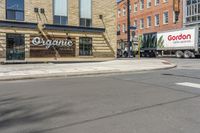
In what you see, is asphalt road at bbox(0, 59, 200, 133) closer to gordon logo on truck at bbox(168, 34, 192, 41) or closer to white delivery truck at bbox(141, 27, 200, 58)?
white delivery truck at bbox(141, 27, 200, 58)

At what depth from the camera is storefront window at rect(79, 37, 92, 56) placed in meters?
28.7

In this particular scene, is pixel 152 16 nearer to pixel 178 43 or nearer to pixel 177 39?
pixel 177 39

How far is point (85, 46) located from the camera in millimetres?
28969

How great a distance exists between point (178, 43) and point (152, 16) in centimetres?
1633

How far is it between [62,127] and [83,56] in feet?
76.9

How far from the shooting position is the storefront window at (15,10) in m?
25.2

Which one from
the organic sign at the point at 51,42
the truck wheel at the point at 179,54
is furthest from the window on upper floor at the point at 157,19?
the organic sign at the point at 51,42

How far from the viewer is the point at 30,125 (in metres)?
5.55

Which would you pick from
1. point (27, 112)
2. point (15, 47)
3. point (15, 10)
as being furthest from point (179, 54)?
point (27, 112)

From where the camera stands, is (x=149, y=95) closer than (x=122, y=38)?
Yes

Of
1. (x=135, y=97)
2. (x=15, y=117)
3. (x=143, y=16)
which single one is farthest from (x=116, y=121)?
(x=143, y=16)

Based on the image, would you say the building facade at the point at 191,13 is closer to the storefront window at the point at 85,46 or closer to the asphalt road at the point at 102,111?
the storefront window at the point at 85,46

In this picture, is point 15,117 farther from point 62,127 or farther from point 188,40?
point 188,40

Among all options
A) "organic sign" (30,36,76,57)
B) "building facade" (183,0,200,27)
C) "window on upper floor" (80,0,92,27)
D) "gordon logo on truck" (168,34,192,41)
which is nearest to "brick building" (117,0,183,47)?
"building facade" (183,0,200,27)
